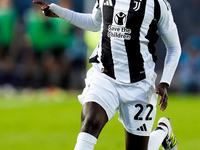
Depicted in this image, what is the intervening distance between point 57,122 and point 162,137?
6.21 metres

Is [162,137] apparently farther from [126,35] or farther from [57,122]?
[57,122]

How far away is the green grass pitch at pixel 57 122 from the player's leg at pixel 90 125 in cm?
351

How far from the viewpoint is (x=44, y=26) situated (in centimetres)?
1967

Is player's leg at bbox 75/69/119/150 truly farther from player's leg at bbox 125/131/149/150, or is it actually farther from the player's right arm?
the player's right arm

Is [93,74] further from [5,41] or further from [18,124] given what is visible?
[5,41]

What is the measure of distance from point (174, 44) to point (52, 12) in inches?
53.9

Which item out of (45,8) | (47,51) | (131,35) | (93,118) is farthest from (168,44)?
(47,51)

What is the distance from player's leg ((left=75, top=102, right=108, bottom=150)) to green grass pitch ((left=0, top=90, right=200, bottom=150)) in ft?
11.5

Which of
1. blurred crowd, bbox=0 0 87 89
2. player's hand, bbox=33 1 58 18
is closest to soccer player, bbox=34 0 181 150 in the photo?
player's hand, bbox=33 1 58 18

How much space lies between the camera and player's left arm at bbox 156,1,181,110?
704 centimetres

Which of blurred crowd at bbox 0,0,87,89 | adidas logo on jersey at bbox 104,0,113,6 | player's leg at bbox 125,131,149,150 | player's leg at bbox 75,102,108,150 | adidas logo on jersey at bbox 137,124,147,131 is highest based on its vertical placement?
adidas logo on jersey at bbox 104,0,113,6

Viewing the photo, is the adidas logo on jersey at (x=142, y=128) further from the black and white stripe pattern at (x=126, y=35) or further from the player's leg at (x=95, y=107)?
the black and white stripe pattern at (x=126, y=35)

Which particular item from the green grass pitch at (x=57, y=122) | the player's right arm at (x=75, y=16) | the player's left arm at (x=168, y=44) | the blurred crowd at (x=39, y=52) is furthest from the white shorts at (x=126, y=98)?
the blurred crowd at (x=39, y=52)

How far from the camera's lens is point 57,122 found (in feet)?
46.6
